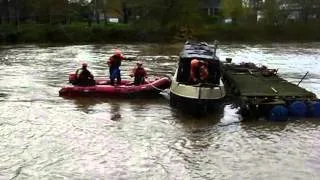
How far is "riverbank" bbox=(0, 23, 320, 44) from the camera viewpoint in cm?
6375

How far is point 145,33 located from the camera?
223ft

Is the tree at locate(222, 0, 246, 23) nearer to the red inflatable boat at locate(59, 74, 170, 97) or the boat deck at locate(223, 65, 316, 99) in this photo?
the boat deck at locate(223, 65, 316, 99)

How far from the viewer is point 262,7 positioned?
80750mm

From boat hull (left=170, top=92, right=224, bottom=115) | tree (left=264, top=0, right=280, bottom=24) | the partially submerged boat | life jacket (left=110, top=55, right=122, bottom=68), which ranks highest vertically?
tree (left=264, top=0, right=280, bottom=24)

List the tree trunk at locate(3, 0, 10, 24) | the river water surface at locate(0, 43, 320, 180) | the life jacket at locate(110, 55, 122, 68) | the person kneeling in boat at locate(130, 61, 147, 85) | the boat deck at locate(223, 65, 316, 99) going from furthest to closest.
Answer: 1. the tree trunk at locate(3, 0, 10, 24)
2. the life jacket at locate(110, 55, 122, 68)
3. the person kneeling in boat at locate(130, 61, 147, 85)
4. the boat deck at locate(223, 65, 316, 99)
5. the river water surface at locate(0, 43, 320, 180)

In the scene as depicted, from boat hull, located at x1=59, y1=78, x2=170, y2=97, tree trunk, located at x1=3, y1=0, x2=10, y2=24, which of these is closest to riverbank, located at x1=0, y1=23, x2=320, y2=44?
tree trunk, located at x1=3, y1=0, x2=10, y2=24

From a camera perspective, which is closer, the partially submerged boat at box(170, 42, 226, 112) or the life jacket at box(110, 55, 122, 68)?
the partially submerged boat at box(170, 42, 226, 112)

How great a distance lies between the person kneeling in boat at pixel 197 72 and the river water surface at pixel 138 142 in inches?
52.7

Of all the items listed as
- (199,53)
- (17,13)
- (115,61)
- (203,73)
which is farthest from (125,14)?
(203,73)

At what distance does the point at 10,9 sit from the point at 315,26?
40.0m

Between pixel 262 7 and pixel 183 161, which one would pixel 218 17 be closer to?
pixel 262 7

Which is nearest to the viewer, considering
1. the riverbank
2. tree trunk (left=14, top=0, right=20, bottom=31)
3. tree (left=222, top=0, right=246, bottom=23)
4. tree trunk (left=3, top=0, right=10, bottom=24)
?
the riverbank

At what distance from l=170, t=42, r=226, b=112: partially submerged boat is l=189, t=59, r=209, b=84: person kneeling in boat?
8.1 inches

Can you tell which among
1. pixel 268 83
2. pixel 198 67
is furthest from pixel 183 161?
pixel 268 83
